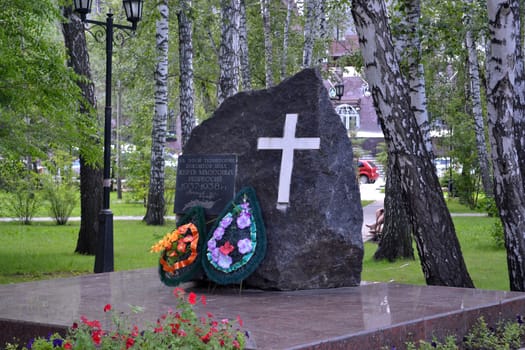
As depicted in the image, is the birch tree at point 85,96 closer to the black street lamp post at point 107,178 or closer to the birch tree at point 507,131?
the black street lamp post at point 107,178

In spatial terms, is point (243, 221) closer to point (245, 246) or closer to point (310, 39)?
→ point (245, 246)

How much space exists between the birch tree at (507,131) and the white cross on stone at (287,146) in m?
2.25

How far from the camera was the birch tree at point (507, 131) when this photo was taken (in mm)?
10617

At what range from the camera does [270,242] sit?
9914 mm

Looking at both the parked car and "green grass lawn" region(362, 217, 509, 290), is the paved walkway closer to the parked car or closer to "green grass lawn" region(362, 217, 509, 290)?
the parked car

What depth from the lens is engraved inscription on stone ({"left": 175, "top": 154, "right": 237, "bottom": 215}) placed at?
34.2ft

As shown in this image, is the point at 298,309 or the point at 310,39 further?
the point at 310,39

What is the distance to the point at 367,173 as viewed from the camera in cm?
5506

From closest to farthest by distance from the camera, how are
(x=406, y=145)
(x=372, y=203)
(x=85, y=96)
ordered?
(x=406, y=145), (x=85, y=96), (x=372, y=203)

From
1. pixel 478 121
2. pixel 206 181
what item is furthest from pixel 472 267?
pixel 478 121

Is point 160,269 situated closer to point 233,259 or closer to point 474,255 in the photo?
point 233,259

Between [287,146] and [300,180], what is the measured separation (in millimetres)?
431

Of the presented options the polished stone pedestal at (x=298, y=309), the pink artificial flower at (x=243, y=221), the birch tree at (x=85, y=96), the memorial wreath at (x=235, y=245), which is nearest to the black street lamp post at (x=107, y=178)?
the polished stone pedestal at (x=298, y=309)

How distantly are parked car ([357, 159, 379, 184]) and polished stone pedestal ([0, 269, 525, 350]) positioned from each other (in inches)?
1762
